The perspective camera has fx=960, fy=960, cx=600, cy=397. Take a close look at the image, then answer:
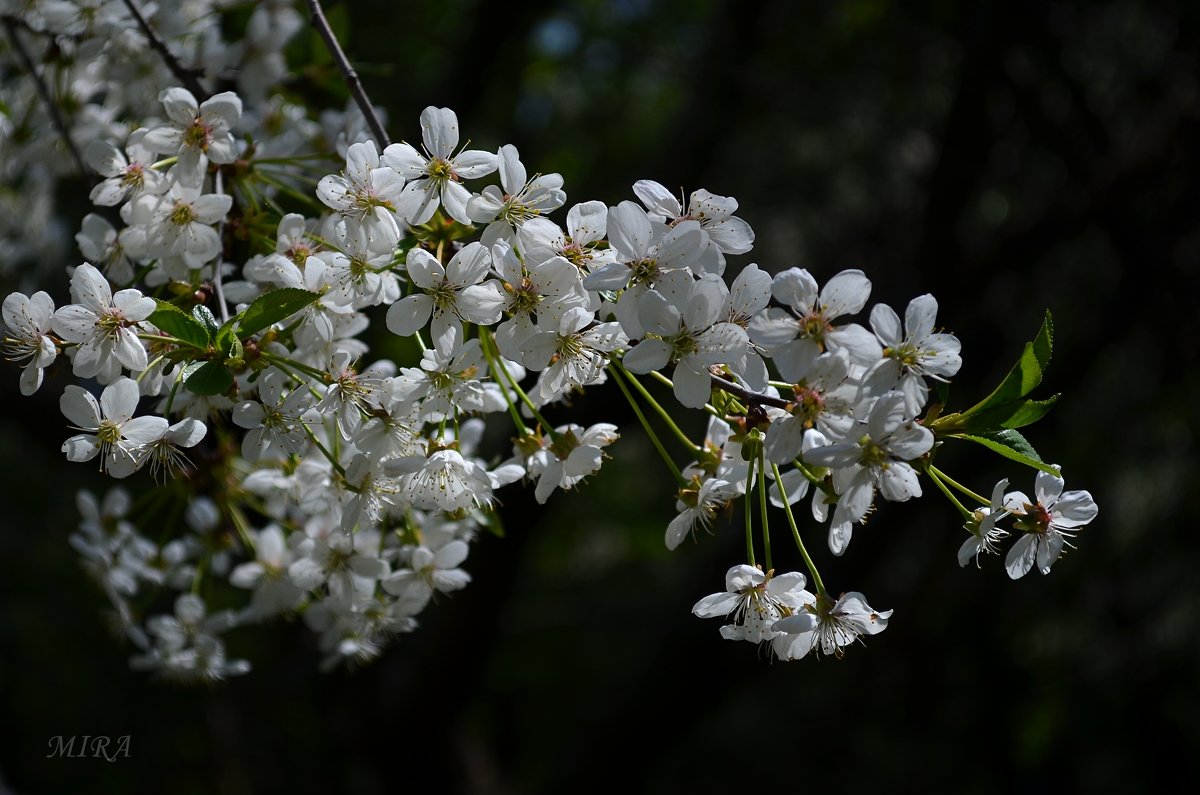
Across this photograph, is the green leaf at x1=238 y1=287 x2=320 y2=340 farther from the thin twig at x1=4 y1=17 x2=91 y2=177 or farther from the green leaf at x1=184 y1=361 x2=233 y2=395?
the thin twig at x1=4 y1=17 x2=91 y2=177

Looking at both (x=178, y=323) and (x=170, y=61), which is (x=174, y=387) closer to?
(x=178, y=323)

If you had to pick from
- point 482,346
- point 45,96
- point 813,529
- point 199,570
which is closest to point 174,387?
point 482,346

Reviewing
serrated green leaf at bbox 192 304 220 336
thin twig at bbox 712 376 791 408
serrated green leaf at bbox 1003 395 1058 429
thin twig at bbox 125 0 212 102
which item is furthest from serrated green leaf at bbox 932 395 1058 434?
thin twig at bbox 125 0 212 102

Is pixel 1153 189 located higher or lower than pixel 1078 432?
higher

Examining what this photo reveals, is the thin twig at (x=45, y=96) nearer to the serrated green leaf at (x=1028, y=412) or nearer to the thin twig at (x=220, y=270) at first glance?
the thin twig at (x=220, y=270)

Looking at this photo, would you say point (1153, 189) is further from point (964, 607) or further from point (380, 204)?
point (380, 204)

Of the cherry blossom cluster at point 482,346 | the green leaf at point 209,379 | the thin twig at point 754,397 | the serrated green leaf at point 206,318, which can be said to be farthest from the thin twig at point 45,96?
the thin twig at point 754,397

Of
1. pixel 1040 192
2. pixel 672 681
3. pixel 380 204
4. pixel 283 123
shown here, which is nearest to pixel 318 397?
pixel 380 204
